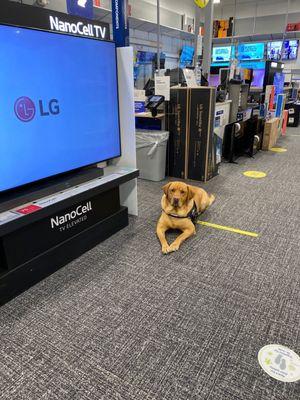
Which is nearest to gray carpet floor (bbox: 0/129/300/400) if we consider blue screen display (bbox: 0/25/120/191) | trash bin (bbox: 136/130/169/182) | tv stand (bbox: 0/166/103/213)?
tv stand (bbox: 0/166/103/213)

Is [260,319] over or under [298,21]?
under

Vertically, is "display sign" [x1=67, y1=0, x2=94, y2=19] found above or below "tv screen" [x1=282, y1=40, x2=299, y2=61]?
below

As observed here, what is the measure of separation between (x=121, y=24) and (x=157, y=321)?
2.27 metres

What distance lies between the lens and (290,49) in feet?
32.9

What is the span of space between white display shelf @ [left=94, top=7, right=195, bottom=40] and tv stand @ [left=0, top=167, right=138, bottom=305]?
201 inches

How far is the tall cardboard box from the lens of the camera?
3.48m

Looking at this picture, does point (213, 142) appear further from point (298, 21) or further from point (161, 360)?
point (298, 21)

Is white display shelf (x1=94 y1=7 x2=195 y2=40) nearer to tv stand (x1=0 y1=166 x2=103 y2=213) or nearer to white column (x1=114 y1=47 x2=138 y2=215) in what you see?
white column (x1=114 y1=47 x2=138 y2=215)

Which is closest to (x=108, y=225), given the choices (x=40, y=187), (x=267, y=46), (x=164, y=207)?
(x=164, y=207)

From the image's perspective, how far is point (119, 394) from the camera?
1214 mm

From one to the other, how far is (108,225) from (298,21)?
1104 cm

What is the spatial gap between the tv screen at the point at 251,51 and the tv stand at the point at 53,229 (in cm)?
956

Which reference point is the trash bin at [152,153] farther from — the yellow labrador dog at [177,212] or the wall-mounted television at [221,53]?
the wall-mounted television at [221,53]

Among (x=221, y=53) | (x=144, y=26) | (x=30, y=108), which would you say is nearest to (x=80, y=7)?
(x=30, y=108)
